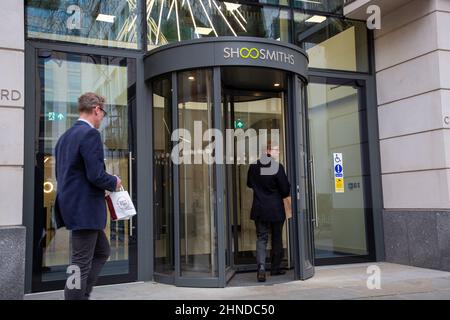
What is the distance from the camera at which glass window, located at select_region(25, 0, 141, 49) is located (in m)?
6.65

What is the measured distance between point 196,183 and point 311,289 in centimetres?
199

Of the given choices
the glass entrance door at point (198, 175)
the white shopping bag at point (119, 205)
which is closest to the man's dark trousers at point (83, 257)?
the white shopping bag at point (119, 205)

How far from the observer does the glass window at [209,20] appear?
24.5 ft

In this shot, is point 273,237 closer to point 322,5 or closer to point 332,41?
point 332,41

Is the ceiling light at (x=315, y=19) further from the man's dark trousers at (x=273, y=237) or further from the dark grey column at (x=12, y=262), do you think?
the dark grey column at (x=12, y=262)

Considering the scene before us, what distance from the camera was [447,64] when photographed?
778cm

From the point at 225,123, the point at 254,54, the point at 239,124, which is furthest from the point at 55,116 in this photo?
the point at 239,124

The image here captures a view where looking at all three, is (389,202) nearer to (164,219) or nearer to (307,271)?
(307,271)

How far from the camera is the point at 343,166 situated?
28.5ft

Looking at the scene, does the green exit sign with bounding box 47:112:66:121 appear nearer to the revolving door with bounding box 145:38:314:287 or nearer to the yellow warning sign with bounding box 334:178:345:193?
the revolving door with bounding box 145:38:314:287

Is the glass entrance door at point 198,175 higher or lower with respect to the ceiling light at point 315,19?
Answer: lower

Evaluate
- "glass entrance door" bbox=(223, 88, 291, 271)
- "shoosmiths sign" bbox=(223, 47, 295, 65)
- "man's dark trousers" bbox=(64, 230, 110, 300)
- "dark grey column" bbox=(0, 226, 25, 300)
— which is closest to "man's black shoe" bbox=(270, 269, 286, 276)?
"glass entrance door" bbox=(223, 88, 291, 271)

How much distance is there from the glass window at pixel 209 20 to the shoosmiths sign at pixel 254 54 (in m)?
1.42
